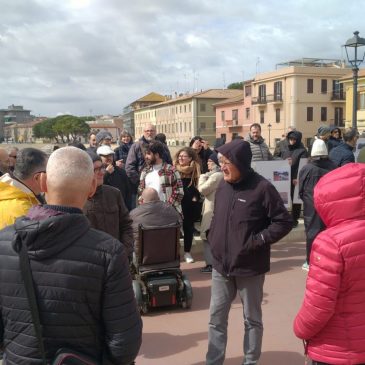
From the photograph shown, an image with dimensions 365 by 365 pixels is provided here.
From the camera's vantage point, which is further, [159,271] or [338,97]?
[338,97]

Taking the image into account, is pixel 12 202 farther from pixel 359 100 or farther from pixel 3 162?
pixel 359 100

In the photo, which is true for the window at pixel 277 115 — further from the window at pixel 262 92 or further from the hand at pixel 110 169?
the hand at pixel 110 169

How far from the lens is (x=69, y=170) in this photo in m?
1.77

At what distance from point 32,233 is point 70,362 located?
511 millimetres

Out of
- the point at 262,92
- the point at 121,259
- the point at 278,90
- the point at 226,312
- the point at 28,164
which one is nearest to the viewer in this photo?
the point at 121,259

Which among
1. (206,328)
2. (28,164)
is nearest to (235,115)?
(206,328)

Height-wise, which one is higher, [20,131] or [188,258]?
[20,131]

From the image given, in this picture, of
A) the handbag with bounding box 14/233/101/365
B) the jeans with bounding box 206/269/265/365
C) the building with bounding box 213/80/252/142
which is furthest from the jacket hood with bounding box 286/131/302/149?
the building with bounding box 213/80/252/142

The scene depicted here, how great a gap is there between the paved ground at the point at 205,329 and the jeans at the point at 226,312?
477mm

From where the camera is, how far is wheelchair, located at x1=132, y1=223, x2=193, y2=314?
485 centimetres

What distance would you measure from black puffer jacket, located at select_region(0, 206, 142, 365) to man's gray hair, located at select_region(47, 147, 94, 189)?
0.40 ft

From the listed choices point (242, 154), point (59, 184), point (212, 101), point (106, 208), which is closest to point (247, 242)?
point (242, 154)

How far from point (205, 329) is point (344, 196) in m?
2.71

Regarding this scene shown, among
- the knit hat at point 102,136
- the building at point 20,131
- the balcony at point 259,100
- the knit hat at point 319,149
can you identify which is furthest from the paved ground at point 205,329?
the building at point 20,131
